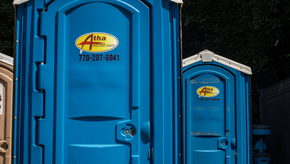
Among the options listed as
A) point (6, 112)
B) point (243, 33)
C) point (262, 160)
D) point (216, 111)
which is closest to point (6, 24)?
point (243, 33)

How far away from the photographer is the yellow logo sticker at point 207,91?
19.5 ft

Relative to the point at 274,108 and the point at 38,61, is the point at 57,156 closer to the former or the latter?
the point at 38,61

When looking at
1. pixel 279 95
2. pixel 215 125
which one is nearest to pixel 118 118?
pixel 215 125

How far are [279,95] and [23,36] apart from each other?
631cm

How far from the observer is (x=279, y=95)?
25.6 feet

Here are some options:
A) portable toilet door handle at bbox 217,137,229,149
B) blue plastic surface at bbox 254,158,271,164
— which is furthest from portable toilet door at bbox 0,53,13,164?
blue plastic surface at bbox 254,158,271,164

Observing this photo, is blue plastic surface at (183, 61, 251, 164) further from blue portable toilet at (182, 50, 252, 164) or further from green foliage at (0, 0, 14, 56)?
green foliage at (0, 0, 14, 56)

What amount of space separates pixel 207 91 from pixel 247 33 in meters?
7.12

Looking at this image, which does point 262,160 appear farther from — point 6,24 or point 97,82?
point 6,24

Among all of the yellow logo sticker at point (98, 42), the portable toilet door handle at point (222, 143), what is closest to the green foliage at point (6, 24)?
the portable toilet door handle at point (222, 143)

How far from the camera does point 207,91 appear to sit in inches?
235

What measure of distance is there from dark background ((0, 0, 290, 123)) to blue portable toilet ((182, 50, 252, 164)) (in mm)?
5870

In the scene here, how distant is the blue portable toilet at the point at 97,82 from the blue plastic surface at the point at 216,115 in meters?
2.94

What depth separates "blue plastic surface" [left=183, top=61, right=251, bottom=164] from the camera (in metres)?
5.94
